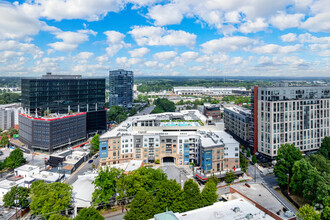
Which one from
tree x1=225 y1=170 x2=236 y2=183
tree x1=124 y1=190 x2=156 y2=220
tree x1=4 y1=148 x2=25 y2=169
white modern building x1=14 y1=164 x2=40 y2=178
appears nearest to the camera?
tree x1=124 y1=190 x2=156 y2=220

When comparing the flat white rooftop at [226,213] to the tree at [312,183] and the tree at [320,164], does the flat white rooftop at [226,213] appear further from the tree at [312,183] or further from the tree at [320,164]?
the tree at [320,164]

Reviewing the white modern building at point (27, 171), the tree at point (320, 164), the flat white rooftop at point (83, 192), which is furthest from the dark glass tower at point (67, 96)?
the tree at point (320, 164)

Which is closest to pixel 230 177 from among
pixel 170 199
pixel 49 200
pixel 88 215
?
pixel 170 199

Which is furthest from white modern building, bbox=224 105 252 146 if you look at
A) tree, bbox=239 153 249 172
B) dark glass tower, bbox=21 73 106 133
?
dark glass tower, bbox=21 73 106 133

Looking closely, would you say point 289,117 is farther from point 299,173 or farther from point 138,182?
point 138,182

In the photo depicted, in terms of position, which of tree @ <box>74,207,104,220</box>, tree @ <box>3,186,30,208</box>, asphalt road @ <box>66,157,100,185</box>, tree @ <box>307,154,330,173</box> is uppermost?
tree @ <box>307,154,330,173</box>

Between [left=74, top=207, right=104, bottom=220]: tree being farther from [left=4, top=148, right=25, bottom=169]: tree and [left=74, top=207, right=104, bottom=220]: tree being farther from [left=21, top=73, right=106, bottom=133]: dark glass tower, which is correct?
[left=21, top=73, right=106, bottom=133]: dark glass tower

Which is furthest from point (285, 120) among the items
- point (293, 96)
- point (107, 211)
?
point (107, 211)
